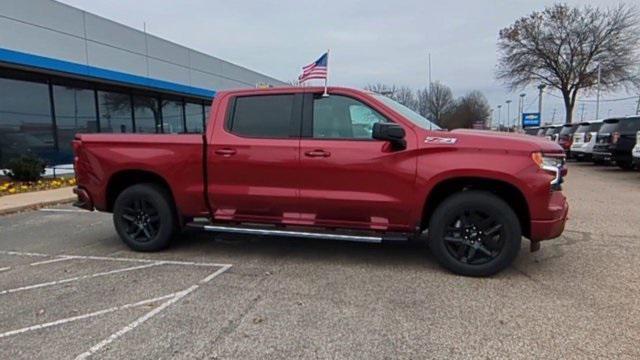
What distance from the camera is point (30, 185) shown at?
12.2 metres

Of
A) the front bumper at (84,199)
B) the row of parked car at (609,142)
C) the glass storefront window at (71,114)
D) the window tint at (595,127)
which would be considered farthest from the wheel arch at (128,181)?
the window tint at (595,127)

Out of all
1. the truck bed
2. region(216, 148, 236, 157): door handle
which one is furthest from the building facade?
region(216, 148, 236, 157): door handle

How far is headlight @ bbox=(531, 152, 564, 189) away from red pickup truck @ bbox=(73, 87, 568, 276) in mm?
16

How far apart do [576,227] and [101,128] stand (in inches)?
647

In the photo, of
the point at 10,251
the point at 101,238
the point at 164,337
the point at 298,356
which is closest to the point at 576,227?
the point at 298,356

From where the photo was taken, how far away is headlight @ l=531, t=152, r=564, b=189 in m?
4.55

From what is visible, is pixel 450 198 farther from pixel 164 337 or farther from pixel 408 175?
pixel 164 337

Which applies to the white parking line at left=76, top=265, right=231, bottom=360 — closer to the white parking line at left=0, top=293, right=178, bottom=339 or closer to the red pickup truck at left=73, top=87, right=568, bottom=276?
the white parking line at left=0, top=293, right=178, bottom=339

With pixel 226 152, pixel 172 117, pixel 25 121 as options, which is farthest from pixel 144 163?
pixel 172 117

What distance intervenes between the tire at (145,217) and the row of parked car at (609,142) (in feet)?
36.9

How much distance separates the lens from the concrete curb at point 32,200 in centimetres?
921

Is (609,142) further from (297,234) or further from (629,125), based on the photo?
(297,234)

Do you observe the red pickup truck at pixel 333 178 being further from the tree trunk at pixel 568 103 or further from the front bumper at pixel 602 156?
the tree trunk at pixel 568 103

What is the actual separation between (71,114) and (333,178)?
1432 centimetres
